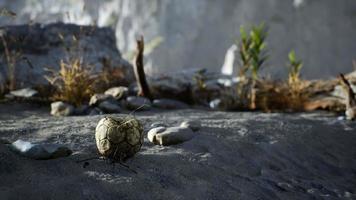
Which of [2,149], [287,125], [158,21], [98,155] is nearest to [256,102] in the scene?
[287,125]

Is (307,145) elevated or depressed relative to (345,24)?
depressed

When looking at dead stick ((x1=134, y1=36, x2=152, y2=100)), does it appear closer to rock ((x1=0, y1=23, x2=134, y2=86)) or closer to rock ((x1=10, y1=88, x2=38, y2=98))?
rock ((x1=0, y1=23, x2=134, y2=86))

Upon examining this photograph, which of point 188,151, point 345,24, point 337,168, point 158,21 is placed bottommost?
point 337,168

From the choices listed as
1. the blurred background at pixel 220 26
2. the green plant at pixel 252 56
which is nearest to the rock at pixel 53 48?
the green plant at pixel 252 56

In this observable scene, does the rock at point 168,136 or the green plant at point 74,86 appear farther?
the green plant at point 74,86

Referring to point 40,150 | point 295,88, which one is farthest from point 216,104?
point 40,150

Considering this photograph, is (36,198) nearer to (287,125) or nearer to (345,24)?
(287,125)

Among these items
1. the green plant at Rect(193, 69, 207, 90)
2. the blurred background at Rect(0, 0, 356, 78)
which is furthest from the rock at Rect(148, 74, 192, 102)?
the blurred background at Rect(0, 0, 356, 78)

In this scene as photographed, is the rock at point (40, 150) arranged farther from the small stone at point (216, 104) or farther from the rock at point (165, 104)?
the small stone at point (216, 104)
